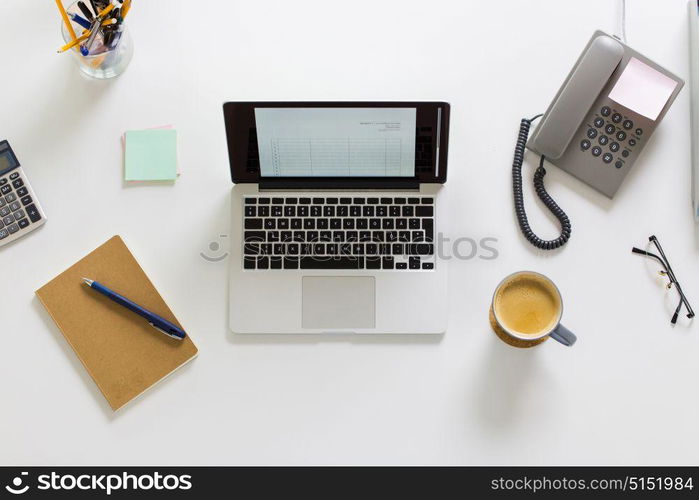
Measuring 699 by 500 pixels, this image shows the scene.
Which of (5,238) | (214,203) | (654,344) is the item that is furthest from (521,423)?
(5,238)

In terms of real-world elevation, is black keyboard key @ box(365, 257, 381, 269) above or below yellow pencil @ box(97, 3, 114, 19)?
below

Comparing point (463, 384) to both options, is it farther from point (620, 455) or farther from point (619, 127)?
point (619, 127)

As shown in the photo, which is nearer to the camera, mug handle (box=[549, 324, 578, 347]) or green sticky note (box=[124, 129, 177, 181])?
mug handle (box=[549, 324, 578, 347])

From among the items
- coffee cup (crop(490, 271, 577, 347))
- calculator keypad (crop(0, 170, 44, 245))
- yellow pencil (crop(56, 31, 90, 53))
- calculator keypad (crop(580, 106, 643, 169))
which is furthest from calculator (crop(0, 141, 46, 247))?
calculator keypad (crop(580, 106, 643, 169))

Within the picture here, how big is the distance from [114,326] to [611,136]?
90 centimetres

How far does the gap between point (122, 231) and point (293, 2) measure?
1.65ft

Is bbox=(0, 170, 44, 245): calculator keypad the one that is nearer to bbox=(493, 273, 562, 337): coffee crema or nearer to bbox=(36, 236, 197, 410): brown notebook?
bbox=(36, 236, 197, 410): brown notebook

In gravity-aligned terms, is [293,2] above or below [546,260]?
above

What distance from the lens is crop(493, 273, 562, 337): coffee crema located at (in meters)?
1.05

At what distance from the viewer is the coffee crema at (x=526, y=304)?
1054 millimetres

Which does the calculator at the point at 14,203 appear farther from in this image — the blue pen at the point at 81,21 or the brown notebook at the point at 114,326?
the blue pen at the point at 81,21

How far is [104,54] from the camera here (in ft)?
3.66

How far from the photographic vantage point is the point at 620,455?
1.10m

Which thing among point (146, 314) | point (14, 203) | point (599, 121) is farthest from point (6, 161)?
point (599, 121)
